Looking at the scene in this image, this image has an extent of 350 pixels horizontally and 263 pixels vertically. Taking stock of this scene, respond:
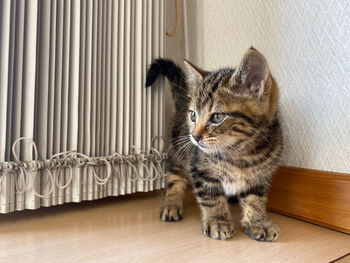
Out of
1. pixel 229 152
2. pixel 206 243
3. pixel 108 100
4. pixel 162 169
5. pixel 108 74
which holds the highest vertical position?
pixel 108 74

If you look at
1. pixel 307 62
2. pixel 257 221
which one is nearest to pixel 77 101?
pixel 257 221

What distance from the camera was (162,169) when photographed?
1.24 m

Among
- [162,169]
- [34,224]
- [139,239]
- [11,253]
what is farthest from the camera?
[162,169]

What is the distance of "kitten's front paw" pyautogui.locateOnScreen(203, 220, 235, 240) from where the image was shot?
32.1 inches

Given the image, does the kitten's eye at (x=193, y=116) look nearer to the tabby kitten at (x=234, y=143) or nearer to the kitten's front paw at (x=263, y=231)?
the tabby kitten at (x=234, y=143)

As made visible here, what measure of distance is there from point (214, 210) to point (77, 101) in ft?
2.07

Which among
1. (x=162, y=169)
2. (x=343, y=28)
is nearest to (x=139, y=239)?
(x=162, y=169)

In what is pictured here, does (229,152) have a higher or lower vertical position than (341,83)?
lower

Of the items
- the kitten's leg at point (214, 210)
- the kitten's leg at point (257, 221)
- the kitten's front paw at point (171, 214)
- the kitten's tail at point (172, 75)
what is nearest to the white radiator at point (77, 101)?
the kitten's tail at point (172, 75)

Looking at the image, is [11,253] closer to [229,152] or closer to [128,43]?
[229,152]

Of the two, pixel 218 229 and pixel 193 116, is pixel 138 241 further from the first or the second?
pixel 193 116

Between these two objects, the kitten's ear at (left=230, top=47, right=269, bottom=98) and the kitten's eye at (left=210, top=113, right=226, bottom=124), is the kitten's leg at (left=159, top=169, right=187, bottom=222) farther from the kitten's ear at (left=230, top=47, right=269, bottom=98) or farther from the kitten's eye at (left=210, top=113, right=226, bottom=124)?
the kitten's ear at (left=230, top=47, right=269, bottom=98)

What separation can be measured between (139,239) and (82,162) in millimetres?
378

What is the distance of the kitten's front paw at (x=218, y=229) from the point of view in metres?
0.82
